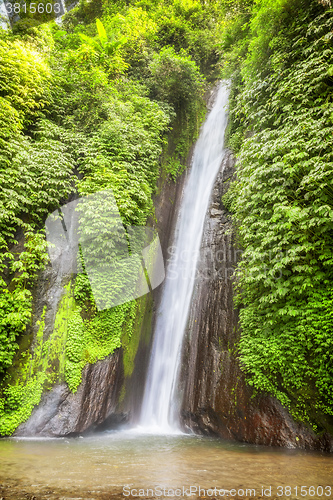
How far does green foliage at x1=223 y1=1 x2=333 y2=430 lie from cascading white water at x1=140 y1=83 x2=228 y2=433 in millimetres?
3286

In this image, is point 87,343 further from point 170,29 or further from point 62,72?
point 170,29

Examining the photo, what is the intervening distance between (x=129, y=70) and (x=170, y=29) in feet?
18.2

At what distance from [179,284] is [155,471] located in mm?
7815

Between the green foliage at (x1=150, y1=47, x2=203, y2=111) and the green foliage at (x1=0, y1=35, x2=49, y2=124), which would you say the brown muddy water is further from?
the green foliage at (x1=150, y1=47, x2=203, y2=111)

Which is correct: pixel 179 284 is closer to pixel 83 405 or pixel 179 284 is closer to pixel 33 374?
pixel 83 405

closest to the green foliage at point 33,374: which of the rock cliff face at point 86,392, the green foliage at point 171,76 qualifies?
the rock cliff face at point 86,392

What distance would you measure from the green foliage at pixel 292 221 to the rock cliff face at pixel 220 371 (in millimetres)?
429

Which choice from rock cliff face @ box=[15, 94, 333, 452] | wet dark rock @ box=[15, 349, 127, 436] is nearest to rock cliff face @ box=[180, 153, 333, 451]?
rock cliff face @ box=[15, 94, 333, 452]

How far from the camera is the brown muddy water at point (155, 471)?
2.59 m

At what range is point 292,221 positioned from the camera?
592cm

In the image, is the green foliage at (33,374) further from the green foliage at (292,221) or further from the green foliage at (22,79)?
the green foliage at (22,79)

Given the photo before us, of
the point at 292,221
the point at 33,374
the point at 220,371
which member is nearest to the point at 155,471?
the point at 33,374

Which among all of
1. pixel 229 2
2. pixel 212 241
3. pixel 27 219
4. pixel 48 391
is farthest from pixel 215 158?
pixel 48 391

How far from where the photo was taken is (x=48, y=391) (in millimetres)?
6508
